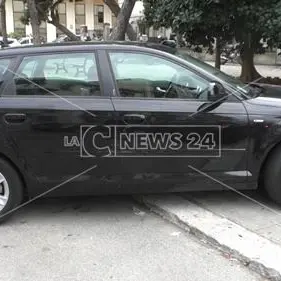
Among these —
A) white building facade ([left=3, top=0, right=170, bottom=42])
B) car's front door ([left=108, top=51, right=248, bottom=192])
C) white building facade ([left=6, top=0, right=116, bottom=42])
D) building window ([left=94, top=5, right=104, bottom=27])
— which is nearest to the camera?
car's front door ([left=108, top=51, right=248, bottom=192])

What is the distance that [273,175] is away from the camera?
4.58m

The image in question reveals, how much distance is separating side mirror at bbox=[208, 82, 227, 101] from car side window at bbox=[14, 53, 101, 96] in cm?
98

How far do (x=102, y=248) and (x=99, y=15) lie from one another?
70.3 m

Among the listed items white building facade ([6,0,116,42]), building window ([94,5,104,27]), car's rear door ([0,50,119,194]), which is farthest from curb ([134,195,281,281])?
building window ([94,5,104,27])

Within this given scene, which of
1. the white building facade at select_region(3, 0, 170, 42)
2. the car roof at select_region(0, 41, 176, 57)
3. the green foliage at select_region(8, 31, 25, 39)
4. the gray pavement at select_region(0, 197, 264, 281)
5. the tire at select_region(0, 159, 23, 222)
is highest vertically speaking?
the white building facade at select_region(3, 0, 170, 42)

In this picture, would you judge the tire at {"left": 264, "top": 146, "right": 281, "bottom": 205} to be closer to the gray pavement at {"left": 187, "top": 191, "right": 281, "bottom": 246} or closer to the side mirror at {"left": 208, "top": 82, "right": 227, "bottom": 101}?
the gray pavement at {"left": 187, "top": 191, "right": 281, "bottom": 246}

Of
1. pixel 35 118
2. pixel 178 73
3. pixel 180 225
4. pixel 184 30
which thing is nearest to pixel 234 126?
pixel 178 73

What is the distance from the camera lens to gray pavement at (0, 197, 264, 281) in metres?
3.67

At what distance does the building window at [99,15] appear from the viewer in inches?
2808

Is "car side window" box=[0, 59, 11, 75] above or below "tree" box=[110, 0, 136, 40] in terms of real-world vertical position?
below

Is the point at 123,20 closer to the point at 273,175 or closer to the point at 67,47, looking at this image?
the point at 67,47

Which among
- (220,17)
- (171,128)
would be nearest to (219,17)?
(220,17)

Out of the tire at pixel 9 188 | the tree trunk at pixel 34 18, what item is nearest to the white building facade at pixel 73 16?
the tree trunk at pixel 34 18

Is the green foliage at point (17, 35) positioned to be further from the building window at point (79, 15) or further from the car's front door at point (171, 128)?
the car's front door at point (171, 128)
